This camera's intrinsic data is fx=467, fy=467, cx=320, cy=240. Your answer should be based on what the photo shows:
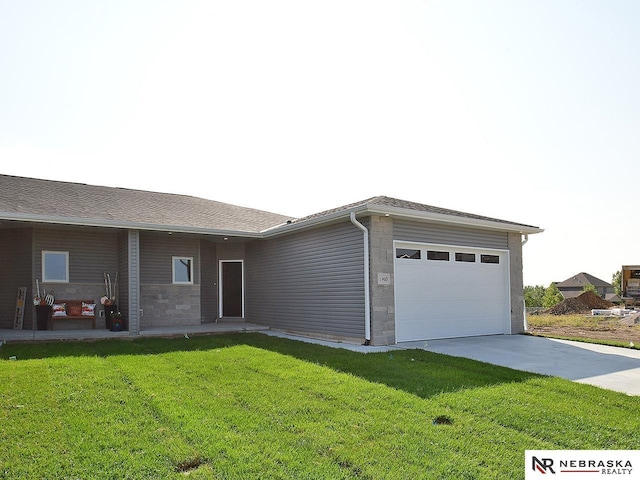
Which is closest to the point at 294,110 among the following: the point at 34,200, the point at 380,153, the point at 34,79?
the point at 380,153

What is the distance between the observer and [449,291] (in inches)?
443

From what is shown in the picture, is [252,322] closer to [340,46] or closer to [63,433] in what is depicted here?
[340,46]

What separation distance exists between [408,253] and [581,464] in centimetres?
699

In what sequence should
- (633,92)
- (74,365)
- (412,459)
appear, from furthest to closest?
(633,92)
(74,365)
(412,459)

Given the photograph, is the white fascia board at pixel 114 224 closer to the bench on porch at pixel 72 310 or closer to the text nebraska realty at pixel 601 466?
the bench on porch at pixel 72 310

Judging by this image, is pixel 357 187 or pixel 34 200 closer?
pixel 34 200

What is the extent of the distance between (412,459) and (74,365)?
569cm

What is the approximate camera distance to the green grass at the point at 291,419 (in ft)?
11.7

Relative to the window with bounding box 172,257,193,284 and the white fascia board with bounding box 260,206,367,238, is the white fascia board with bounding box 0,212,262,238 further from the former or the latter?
the window with bounding box 172,257,193,284

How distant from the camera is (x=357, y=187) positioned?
14617 millimetres

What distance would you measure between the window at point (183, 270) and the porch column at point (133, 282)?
2166mm

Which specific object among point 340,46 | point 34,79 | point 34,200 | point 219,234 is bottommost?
point 219,234

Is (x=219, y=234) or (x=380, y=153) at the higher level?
(x=380, y=153)

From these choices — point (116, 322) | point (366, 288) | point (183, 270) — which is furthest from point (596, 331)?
point (116, 322)
